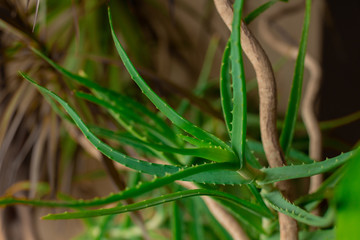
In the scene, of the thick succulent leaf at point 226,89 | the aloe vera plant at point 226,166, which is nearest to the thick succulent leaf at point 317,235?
the aloe vera plant at point 226,166

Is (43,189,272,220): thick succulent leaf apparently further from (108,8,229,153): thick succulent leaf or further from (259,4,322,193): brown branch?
(259,4,322,193): brown branch

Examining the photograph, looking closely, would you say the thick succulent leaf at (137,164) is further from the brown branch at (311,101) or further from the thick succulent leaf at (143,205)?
the brown branch at (311,101)

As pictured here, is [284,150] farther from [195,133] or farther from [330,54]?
[330,54]

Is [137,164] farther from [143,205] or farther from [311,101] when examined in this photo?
[311,101]

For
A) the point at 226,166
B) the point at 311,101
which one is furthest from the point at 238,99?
the point at 311,101

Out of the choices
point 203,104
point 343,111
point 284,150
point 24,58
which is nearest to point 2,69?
point 24,58
